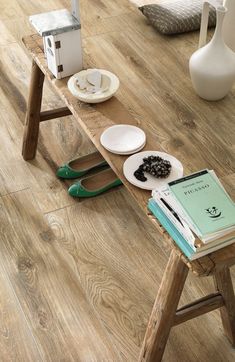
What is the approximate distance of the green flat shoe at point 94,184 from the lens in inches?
84.6

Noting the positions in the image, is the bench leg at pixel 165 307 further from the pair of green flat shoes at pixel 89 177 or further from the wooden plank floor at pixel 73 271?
the pair of green flat shoes at pixel 89 177

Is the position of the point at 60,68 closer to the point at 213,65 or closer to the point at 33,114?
the point at 33,114

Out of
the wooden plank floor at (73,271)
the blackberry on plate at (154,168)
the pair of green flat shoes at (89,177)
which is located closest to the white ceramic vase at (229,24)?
the wooden plank floor at (73,271)

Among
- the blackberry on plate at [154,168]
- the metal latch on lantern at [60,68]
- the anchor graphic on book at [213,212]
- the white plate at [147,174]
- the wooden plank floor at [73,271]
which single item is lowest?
→ the wooden plank floor at [73,271]

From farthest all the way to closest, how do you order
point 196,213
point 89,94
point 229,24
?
point 229,24 → point 89,94 → point 196,213

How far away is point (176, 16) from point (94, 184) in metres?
1.37

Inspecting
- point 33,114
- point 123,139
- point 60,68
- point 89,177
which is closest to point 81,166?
point 89,177

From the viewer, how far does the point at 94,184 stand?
2.19 m

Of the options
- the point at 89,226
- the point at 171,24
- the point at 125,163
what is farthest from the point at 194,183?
the point at 171,24

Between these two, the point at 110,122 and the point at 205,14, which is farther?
the point at 205,14

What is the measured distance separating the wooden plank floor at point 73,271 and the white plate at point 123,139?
467mm

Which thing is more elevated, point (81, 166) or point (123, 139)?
point (123, 139)

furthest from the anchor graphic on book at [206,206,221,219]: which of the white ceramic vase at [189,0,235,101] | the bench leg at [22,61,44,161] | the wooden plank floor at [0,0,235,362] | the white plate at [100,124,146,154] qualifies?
the white ceramic vase at [189,0,235,101]

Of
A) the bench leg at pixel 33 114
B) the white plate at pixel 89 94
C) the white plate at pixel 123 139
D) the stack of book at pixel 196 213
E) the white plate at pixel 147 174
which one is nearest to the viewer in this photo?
the stack of book at pixel 196 213
